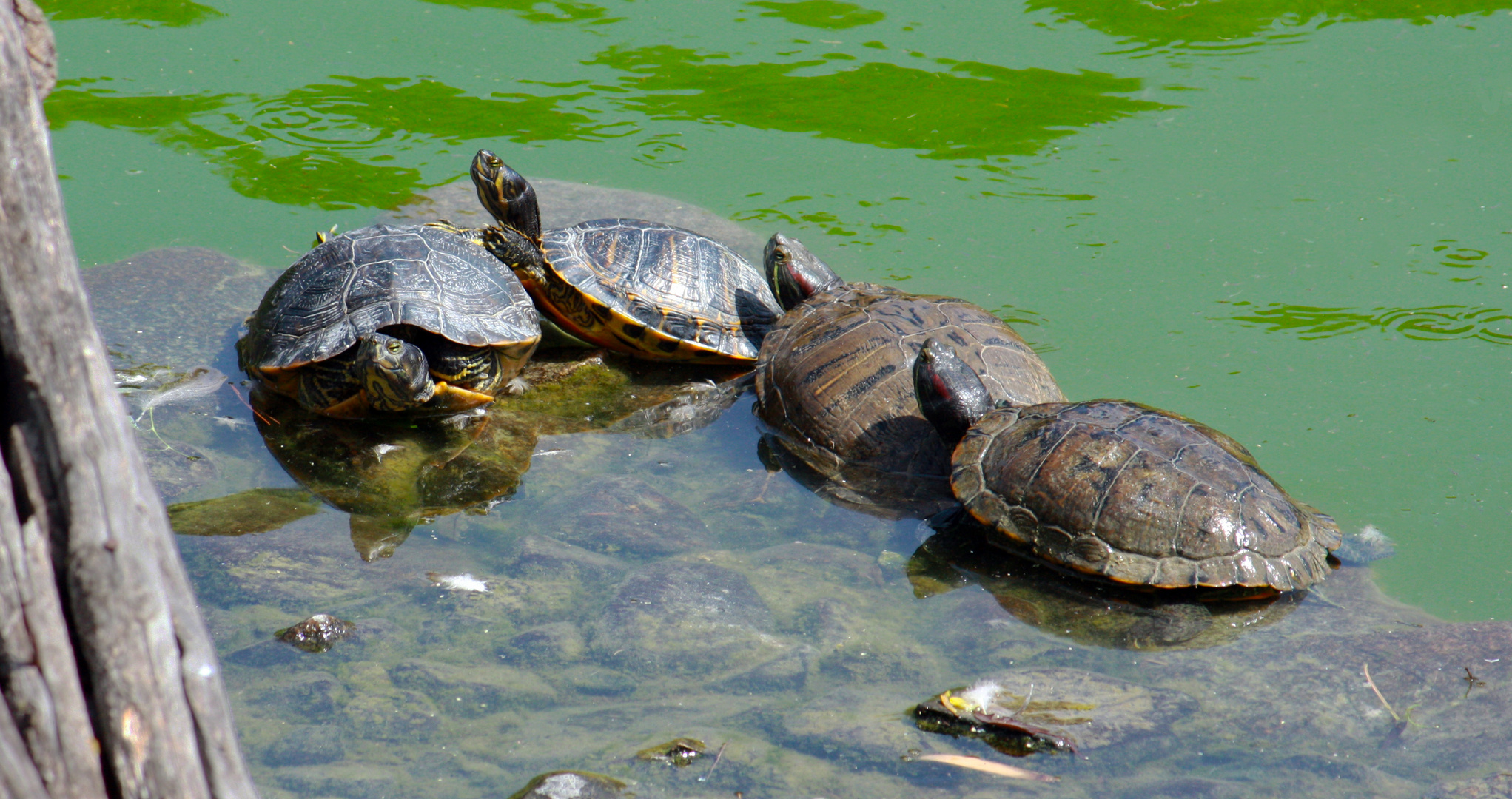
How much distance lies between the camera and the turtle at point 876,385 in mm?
4852

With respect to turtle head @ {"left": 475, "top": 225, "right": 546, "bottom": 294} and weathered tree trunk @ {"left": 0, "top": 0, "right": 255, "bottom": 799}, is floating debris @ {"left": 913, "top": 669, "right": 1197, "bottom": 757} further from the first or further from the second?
turtle head @ {"left": 475, "top": 225, "right": 546, "bottom": 294}

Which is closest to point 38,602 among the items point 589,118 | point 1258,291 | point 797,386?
point 797,386

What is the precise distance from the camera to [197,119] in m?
Answer: 8.10

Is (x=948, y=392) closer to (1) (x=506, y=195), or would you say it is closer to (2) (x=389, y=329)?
(2) (x=389, y=329)

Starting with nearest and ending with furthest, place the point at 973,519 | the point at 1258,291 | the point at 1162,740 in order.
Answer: the point at 1162,740 < the point at 973,519 < the point at 1258,291

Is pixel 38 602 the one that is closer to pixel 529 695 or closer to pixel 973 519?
pixel 529 695

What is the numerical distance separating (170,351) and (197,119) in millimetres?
3489

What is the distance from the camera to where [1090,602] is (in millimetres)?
3941

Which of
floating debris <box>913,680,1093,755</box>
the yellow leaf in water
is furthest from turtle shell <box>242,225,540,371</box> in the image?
the yellow leaf in water

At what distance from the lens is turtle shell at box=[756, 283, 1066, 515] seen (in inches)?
191

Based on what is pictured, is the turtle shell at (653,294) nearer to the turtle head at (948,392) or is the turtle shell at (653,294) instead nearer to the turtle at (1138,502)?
the turtle head at (948,392)

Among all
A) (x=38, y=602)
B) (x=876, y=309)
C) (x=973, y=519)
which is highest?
(x=38, y=602)

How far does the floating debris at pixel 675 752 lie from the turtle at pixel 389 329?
240 centimetres

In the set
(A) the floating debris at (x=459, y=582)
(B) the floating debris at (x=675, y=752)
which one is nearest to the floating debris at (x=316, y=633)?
(A) the floating debris at (x=459, y=582)
